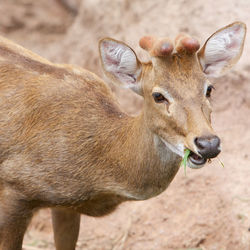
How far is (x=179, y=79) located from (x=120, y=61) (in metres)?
0.69

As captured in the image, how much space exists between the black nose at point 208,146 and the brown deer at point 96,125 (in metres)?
0.36

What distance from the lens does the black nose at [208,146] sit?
522 centimetres

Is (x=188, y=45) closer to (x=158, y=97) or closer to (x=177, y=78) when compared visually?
(x=177, y=78)

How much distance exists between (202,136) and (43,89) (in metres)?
2.16

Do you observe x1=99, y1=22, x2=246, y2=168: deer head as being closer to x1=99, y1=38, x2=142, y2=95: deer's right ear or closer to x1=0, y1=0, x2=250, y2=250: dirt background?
x1=99, y1=38, x2=142, y2=95: deer's right ear

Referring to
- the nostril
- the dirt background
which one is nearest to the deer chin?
→ the nostril

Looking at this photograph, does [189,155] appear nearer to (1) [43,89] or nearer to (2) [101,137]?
(2) [101,137]

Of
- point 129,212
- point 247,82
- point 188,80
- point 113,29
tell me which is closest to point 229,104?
point 247,82

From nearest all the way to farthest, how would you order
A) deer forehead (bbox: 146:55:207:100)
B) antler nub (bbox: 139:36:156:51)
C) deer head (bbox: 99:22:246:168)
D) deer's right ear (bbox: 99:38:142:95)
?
deer head (bbox: 99:22:246:168) → deer forehead (bbox: 146:55:207:100) → deer's right ear (bbox: 99:38:142:95) → antler nub (bbox: 139:36:156:51)

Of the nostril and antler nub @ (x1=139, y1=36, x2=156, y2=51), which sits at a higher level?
the nostril

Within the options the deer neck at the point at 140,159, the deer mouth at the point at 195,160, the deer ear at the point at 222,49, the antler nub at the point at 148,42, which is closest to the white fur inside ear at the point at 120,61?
the antler nub at the point at 148,42

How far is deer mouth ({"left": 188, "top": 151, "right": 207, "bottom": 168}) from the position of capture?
546 cm

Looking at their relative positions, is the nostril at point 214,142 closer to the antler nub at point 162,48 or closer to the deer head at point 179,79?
the deer head at point 179,79

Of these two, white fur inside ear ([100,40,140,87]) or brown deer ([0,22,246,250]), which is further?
white fur inside ear ([100,40,140,87])
